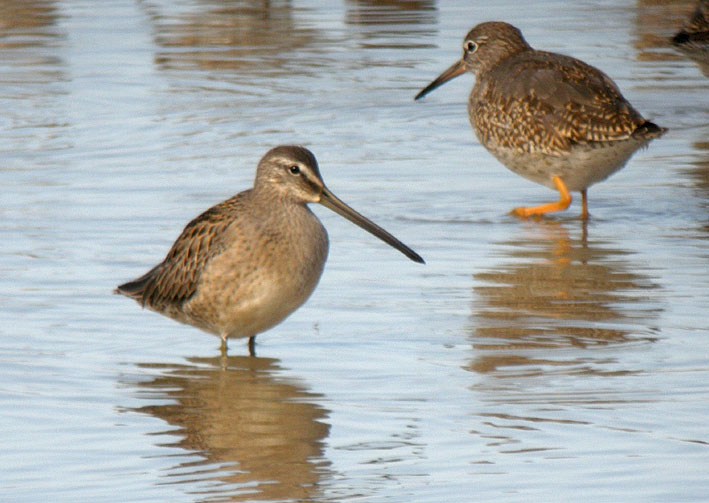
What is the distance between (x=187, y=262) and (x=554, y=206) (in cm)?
334

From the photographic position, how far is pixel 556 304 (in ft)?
23.7

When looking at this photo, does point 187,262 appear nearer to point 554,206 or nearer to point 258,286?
point 258,286

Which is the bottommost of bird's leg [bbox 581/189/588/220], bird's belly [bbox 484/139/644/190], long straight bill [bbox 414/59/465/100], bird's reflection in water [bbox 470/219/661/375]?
bird's leg [bbox 581/189/588/220]

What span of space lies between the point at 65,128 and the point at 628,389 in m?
7.09

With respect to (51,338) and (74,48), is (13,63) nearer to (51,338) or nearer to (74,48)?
(74,48)

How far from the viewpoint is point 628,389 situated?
5809mm

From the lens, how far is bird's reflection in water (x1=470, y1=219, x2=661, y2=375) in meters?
6.40

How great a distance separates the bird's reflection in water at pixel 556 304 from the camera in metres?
6.40

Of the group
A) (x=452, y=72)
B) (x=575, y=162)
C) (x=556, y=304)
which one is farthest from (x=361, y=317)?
(x=452, y=72)

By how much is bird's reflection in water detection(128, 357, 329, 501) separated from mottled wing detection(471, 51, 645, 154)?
3.21 meters

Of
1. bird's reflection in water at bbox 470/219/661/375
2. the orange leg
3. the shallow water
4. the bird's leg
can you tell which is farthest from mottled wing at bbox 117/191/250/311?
Answer: the bird's leg

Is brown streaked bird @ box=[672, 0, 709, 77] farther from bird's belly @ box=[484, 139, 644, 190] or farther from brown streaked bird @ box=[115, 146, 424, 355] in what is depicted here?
brown streaked bird @ box=[115, 146, 424, 355]

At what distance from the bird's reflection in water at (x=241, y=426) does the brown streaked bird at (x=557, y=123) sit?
321 centimetres

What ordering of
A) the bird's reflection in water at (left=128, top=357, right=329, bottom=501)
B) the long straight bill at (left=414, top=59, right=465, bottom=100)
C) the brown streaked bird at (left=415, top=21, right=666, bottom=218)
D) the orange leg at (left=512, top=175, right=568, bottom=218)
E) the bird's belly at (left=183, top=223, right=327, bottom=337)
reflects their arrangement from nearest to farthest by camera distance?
1. the bird's reflection in water at (left=128, top=357, right=329, bottom=501)
2. the bird's belly at (left=183, top=223, right=327, bottom=337)
3. the brown streaked bird at (left=415, top=21, right=666, bottom=218)
4. the orange leg at (left=512, top=175, right=568, bottom=218)
5. the long straight bill at (left=414, top=59, right=465, bottom=100)
